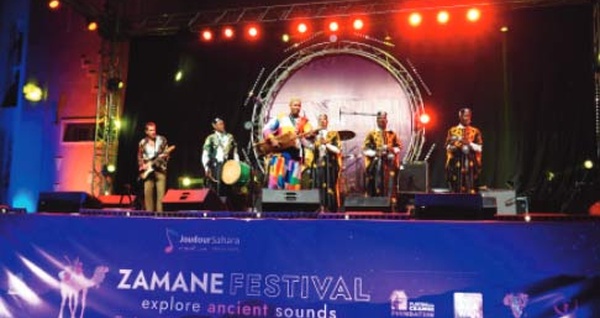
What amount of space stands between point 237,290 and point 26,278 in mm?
2080

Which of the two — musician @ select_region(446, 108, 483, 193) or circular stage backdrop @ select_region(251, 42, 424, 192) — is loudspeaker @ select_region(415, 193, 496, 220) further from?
circular stage backdrop @ select_region(251, 42, 424, 192)

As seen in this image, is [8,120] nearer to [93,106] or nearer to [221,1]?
[93,106]

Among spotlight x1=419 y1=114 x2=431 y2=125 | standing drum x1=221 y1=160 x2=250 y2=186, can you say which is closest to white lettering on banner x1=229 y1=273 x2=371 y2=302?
standing drum x1=221 y1=160 x2=250 y2=186

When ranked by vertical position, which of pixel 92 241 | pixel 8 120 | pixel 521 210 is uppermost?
pixel 8 120

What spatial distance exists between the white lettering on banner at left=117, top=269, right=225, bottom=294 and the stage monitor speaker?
5271 mm

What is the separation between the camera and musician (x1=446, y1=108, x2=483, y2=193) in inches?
367

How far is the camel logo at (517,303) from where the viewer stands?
4219 mm

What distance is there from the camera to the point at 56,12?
43.9 feet

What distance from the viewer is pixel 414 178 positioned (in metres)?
9.45

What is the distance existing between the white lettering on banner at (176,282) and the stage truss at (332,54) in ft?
19.4

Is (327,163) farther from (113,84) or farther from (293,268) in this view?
(113,84)

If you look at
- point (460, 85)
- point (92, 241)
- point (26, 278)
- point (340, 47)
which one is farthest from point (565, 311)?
point (340, 47)

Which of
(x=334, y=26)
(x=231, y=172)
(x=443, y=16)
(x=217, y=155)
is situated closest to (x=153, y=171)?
(x=217, y=155)

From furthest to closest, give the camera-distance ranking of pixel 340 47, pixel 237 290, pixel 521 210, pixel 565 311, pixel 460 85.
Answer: pixel 340 47 → pixel 460 85 → pixel 521 210 → pixel 237 290 → pixel 565 311
